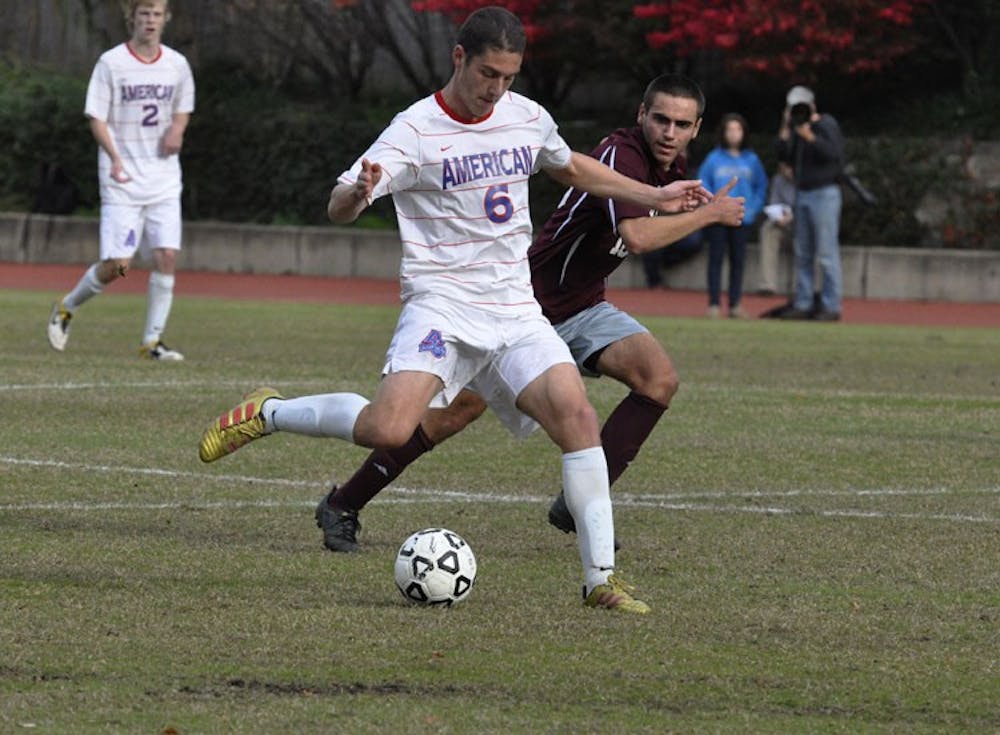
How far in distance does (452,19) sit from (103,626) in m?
24.0

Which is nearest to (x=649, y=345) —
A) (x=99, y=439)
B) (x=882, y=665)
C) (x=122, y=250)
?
(x=882, y=665)

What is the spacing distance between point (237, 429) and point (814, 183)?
14649mm

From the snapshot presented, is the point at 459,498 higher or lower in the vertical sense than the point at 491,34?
lower

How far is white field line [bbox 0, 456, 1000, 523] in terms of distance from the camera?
8.64 m

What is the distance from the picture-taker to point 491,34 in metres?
6.80

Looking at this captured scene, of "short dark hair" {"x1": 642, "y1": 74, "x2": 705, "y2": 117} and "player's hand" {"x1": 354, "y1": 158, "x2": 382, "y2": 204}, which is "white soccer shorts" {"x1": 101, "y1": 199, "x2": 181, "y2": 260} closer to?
"short dark hair" {"x1": 642, "y1": 74, "x2": 705, "y2": 117}

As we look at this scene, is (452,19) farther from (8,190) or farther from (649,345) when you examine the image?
(649,345)

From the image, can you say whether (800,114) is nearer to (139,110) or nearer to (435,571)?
(139,110)

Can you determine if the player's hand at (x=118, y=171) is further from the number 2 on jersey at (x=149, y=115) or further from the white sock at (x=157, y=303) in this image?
the white sock at (x=157, y=303)

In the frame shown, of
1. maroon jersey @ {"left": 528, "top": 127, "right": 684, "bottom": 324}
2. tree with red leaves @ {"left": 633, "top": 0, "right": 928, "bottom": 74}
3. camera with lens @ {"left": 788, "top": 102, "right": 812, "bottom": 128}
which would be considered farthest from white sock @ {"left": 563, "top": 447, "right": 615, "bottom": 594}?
tree with red leaves @ {"left": 633, "top": 0, "right": 928, "bottom": 74}

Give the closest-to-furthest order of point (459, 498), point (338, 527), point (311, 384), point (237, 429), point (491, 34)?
point (491, 34)
point (237, 429)
point (338, 527)
point (459, 498)
point (311, 384)

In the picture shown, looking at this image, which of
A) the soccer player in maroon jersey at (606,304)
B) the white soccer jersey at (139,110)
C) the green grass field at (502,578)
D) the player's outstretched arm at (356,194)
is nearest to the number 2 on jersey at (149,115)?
the white soccer jersey at (139,110)

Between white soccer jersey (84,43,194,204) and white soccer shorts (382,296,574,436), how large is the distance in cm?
826

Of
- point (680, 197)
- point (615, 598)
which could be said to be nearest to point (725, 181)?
point (680, 197)
